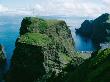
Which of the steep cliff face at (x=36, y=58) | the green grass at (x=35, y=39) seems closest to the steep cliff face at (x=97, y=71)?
the steep cliff face at (x=36, y=58)

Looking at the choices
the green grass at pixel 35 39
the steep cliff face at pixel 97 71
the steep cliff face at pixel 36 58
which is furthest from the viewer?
the green grass at pixel 35 39

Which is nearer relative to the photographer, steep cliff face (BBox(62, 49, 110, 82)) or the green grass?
steep cliff face (BBox(62, 49, 110, 82))

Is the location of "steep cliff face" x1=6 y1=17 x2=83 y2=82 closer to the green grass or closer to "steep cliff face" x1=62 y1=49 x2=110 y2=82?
the green grass

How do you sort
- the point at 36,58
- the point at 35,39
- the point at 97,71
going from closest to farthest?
the point at 97,71
the point at 36,58
the point at 35,39

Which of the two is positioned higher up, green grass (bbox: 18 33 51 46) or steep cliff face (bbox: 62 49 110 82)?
green grass (bbox: 18 33 51 46)

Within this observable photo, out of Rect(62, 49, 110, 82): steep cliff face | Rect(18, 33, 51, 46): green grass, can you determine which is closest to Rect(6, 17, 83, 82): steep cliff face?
Rect(18, 33, 51, 46): green grass

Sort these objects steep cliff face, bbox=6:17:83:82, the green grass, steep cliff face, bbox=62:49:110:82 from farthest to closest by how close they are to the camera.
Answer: the green grass < steep cliff face, bbox=6:17:83:82 < steep cliff face, bbox=62:49:110:82

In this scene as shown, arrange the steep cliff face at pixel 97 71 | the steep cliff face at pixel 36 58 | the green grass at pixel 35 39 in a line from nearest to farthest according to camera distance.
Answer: the steep cliff face at pixel 97 71, the steep cliff face at pixel 36 58, the green grass at pixel 35 39

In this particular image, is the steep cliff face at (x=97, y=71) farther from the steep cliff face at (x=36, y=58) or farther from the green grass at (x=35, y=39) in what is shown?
the green grass at (x=35, y=39)

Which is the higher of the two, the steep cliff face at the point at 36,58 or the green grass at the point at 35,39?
the green grass at the point at 35,39

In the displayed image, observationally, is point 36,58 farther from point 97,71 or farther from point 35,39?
point 97,71

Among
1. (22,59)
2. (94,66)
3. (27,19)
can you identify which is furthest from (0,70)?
(94,66)

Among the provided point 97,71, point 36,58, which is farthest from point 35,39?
point 97,71
